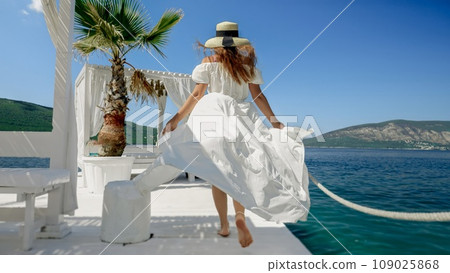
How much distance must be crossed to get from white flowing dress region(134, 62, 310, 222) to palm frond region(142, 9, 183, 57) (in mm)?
3694

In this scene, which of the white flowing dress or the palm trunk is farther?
the palm trunk

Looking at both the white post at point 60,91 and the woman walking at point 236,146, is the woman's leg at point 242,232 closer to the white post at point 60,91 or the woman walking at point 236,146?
the woman walking at point 236,146

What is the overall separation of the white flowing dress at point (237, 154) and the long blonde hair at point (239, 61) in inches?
1.7

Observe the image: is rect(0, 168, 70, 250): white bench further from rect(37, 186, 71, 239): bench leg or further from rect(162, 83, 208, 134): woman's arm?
rect(162, 83, 208, 134): woman's arm

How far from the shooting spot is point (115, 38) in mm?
4832

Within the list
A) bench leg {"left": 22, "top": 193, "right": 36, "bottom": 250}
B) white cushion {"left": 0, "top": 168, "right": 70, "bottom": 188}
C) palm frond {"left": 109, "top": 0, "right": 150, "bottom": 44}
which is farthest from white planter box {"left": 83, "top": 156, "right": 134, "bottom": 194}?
white cushion {"left": 0, "top": 168, "right": 70, "bottom": 188}

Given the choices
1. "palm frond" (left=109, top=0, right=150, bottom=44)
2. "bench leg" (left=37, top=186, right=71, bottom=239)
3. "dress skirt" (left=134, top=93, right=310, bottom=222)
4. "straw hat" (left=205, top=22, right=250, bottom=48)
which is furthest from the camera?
"palm frond" (left=109, top=0, right=150, bottom=44)

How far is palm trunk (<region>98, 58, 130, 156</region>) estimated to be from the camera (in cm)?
477

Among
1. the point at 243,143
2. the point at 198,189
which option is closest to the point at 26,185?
the point at 243,143

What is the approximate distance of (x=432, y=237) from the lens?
3.42 m

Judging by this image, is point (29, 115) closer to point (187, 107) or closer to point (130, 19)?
point (130, 19)

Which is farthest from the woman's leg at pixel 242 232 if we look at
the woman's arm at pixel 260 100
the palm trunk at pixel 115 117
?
the palm trunk at pixel 115 117
